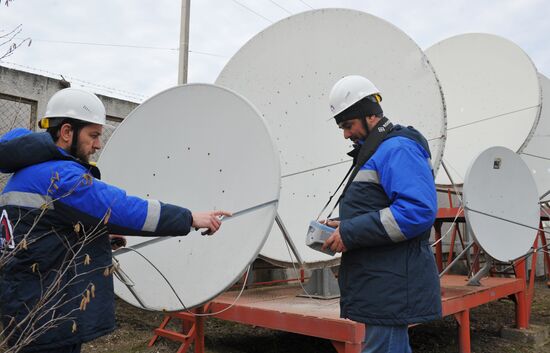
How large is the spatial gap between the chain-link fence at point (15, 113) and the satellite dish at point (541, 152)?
22.5 ft

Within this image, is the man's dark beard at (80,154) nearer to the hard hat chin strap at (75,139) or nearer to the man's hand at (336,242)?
the hard hat chin strap at (75,139)

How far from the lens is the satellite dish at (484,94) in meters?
7.20

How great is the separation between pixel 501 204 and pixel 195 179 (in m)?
3.59

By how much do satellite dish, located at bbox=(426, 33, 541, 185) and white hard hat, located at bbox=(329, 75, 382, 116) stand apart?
16.3 feet


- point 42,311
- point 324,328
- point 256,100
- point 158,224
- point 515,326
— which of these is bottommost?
point 515,326

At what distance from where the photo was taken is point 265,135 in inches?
111

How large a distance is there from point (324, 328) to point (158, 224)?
1809 mm

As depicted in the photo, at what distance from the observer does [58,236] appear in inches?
78.5

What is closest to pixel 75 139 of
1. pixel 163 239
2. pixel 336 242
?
pixel 163 239

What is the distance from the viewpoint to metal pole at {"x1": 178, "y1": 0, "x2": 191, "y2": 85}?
8617mm

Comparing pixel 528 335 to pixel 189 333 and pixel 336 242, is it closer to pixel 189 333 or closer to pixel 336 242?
pixel 189 333

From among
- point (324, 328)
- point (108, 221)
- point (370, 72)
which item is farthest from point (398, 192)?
point (370, 72)

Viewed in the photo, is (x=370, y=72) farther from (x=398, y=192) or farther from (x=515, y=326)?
(x=515, y=326)

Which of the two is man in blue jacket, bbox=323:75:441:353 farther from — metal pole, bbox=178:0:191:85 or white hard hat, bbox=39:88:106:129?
metal pole, bbox=178:0:191:85
